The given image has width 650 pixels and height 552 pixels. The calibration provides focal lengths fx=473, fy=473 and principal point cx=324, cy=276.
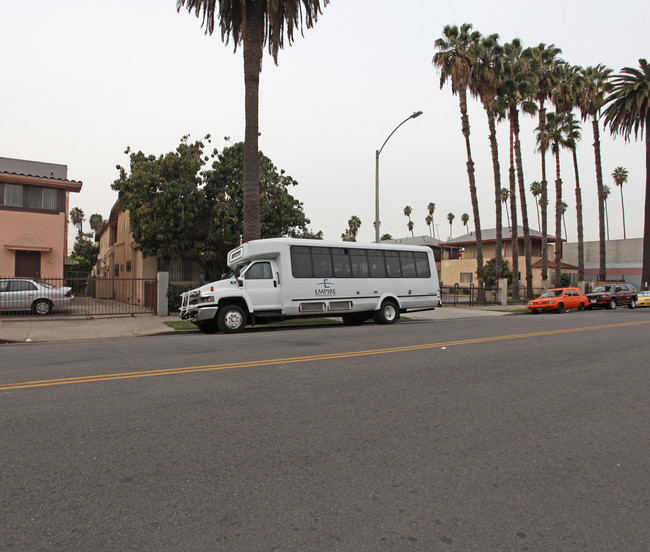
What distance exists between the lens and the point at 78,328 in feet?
51.5

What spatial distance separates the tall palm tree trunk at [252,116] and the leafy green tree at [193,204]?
5.28m

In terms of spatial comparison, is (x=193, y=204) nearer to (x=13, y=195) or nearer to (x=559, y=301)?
(x=13, y=195)

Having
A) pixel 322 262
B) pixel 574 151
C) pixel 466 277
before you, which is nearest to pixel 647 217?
pixel 574 151

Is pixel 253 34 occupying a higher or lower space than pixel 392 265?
higher

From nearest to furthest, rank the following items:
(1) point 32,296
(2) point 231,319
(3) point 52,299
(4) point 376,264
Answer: (2) point 231,319 → (4) point 376,264 → (1) point 32,296 → (3) point 52,299

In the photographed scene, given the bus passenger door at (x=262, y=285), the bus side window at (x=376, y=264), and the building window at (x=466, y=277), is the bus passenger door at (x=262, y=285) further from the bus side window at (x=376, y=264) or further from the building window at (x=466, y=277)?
the building window at (x=466, y=277)

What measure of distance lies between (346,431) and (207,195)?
67.6 ft

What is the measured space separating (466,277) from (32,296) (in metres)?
40.6

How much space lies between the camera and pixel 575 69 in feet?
129

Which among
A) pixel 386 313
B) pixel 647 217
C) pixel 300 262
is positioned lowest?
pixel 386 313

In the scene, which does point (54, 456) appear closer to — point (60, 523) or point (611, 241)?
point (60, 523)

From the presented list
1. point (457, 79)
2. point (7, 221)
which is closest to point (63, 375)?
point (7, 221)

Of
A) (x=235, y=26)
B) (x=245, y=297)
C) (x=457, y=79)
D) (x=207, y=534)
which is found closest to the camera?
(x=207, y=534)

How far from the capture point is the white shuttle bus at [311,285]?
14953 mm
